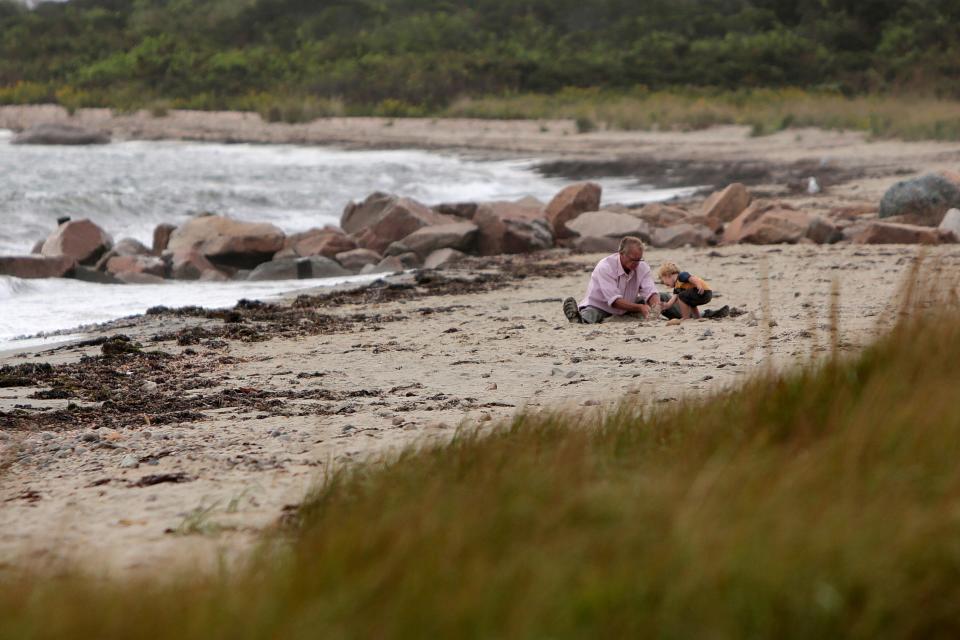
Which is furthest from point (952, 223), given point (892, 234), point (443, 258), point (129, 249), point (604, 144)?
point (604, 144)

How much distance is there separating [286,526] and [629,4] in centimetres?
6457

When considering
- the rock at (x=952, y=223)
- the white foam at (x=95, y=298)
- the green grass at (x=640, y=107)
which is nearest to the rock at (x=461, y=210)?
the white foam at (x=95, y=298)

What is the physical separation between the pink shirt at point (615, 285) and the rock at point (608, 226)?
7150mm

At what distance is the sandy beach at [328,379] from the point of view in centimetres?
448

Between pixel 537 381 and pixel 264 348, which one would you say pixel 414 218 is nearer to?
pixel 264 348

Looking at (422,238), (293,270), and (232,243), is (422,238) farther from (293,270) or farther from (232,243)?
(232,243)

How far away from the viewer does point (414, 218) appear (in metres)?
18.4

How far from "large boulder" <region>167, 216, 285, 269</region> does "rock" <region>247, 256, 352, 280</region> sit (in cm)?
112

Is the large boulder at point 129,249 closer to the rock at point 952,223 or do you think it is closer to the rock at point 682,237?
the rock at point 682,237

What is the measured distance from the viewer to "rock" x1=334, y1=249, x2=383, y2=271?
1719cm

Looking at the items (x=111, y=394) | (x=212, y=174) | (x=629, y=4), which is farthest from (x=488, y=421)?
(x=629, y=4)

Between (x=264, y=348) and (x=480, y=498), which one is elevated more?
(x=480, y=498)

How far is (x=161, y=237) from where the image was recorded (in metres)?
20.1

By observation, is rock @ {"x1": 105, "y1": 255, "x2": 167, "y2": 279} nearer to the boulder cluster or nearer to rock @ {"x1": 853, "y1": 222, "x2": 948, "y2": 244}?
the boulder cluster
